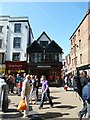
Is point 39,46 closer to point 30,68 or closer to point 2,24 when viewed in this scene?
point 30,68

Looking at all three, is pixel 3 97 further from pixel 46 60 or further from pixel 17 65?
pixel 17 65

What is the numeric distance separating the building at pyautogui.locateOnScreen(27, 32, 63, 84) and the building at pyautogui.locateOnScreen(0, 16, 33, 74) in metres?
1.38

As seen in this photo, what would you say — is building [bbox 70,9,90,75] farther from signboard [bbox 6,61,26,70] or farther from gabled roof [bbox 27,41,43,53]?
signboard [bbox 6,61,26,70]

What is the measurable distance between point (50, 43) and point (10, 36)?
685cm

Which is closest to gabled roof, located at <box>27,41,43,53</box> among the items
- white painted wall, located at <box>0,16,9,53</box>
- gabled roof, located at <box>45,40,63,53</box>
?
gabled roof, located at <box>45,40,63,53</box>

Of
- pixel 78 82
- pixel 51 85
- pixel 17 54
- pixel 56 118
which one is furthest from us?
pixel 17 54

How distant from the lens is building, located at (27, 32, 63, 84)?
37.3m

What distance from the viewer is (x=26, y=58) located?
3856 cm

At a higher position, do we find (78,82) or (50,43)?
(50,43)

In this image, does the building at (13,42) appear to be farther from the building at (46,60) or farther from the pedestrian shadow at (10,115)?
the pedestrian shadow at (10,115)

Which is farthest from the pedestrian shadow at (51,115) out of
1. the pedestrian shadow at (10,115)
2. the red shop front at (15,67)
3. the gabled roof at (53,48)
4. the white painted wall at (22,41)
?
the white painted wall at (22,41)

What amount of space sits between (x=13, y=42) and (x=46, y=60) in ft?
21.5

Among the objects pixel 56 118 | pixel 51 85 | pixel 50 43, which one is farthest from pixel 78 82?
pixel 50 43

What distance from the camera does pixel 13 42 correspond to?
39281mm
